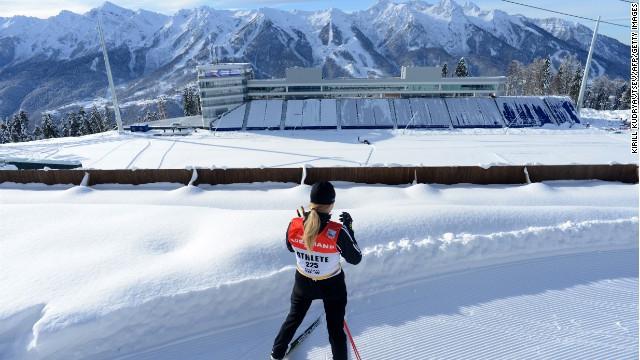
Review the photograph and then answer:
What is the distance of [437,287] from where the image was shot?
6.07 meters

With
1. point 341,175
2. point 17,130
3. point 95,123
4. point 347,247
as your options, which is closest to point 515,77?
point 341,175

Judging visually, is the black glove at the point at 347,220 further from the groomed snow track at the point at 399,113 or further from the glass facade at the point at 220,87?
the glass facade at the point at 220,87

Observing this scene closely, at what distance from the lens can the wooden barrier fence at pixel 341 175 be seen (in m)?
11.6

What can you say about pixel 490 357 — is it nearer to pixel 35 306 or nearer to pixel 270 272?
→ pixel 270 272

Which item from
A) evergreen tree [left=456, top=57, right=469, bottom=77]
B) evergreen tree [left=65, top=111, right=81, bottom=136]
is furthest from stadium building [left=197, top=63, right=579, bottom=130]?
evergreen tree [left=65, top=111, right=81, bottom=136]

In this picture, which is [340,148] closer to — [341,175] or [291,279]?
[341,175]

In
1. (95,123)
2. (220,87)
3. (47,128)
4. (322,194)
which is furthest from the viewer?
(95,123)

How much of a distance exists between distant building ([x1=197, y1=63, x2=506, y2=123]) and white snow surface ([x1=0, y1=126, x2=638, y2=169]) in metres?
11.5

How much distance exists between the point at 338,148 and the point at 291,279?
94.8 feet

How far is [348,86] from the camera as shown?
55688 millimetres

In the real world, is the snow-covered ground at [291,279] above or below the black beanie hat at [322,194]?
below

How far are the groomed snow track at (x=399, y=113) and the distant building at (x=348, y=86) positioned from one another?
1.35 m

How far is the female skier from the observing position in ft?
12.1

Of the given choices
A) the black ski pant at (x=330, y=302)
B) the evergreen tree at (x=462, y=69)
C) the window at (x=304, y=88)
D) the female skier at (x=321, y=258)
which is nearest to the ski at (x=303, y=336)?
the female skier at (x=321, y=258)
